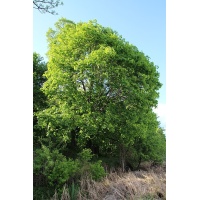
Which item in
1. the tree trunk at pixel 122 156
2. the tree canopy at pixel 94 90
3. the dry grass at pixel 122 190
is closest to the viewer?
the dry grass at pixel 122 190

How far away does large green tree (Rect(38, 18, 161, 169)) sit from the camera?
4.73 meters

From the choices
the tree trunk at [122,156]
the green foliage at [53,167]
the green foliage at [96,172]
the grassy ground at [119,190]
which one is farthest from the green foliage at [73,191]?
the tree trunk at [122,156]

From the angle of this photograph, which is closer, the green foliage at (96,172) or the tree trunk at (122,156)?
the green foliage at (96,172)

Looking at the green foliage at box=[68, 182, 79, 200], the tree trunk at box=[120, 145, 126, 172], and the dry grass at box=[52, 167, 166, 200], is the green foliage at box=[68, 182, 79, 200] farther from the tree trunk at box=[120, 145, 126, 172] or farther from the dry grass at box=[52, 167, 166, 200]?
the tree trunk at box=[120, 145, 126, 172]

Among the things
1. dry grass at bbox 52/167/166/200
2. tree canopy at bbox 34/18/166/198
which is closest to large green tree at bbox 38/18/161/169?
tree canopy at bbox 34/18/166/198

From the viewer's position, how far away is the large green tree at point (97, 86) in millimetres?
4734

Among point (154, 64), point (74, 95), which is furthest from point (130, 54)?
point (74, 95)

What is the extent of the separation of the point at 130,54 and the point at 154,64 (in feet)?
2.25

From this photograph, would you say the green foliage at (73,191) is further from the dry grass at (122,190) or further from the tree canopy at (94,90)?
the tree canopy at (94,90)

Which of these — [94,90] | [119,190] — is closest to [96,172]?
[119,190]

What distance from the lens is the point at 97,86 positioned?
492 centimetres

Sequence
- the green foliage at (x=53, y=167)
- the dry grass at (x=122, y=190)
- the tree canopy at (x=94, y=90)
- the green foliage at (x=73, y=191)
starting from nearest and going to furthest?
1. the dry grass at (x=122, y=190)
2. the green foliage at (x=73, y=191)
3. the green foliage at (x=53, y=167)
4. the tree canopy at (x=94, y=90)

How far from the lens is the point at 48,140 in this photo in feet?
15.2
